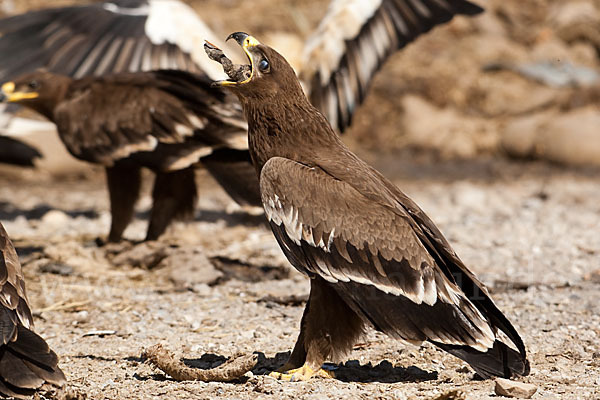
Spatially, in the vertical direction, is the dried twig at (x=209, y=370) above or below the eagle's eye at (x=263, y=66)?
below

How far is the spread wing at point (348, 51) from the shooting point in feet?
25.3

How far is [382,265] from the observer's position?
3.79 metres

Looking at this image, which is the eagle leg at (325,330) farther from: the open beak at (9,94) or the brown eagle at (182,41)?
the open beak at (9,94)

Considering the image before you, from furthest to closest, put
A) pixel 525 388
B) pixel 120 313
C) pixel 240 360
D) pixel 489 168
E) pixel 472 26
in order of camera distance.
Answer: pixel 472 26 < pixel 489 168 < pixel 120 313 < pixel 240 360 < pixel 525 388

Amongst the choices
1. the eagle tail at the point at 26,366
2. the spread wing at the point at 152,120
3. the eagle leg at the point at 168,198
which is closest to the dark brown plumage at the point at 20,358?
the eagle tail at the point at 26,366

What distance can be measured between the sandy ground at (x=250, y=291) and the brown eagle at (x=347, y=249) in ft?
0.68

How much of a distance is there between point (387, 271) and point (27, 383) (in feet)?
4.70

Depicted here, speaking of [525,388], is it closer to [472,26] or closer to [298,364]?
[298,364]

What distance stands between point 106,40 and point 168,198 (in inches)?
74.8

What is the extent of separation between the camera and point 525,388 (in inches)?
146

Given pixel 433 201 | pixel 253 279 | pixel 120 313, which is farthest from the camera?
pixel 433 201

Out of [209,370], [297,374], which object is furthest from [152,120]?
[297,374]

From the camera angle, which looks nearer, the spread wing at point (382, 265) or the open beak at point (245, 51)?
the spread wing at point (382, 265)

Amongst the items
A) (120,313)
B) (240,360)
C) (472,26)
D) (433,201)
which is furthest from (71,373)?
(472,26)
